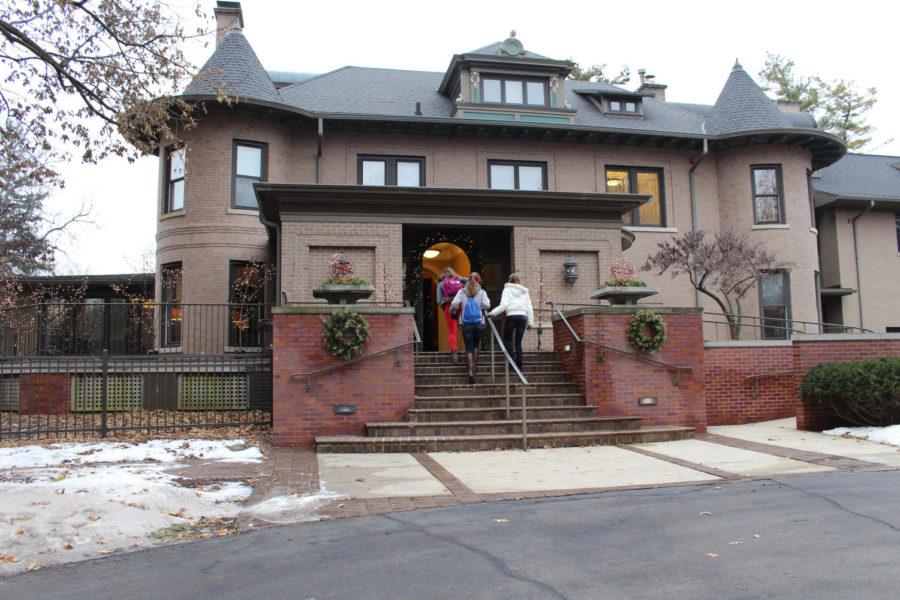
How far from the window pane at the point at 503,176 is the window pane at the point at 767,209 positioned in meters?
7.22

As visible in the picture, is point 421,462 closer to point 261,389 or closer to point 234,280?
point 261,389

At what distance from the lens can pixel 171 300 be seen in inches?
687

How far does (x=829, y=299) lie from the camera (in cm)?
2284

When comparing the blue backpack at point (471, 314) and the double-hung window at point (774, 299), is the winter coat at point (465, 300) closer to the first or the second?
the blue backpack at point (471, 314)

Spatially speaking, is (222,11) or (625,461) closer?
(625,461)

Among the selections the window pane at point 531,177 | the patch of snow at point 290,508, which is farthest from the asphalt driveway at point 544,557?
the window pane at point 531,177

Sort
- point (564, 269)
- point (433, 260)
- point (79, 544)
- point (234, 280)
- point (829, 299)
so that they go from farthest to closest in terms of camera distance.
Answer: point (829, 299) < point (433, 260) < point (234, 280) < point (564, 269) < point (79, 544)

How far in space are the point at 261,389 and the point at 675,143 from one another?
548 inches

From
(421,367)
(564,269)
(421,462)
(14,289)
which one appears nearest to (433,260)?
(564,269)

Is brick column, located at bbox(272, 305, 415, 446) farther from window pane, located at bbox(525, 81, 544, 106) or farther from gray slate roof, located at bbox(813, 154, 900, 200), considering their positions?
gray slate roof, located at bbox(813, 154, 900, 200)

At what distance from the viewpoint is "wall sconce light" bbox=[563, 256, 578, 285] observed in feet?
49.0

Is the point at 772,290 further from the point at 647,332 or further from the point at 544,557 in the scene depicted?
the point at 544,557

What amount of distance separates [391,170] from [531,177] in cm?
387

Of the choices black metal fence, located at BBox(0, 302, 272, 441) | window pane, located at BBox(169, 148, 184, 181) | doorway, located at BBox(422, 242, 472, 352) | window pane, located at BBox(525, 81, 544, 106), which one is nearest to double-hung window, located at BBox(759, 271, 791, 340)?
window pane, located at BBox(525, 81, 544, 106)
